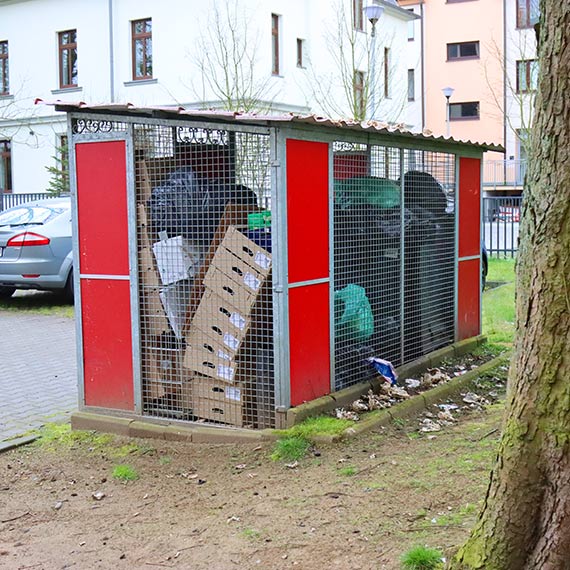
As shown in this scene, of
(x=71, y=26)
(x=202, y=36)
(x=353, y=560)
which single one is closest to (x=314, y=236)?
(x=353, y=560)

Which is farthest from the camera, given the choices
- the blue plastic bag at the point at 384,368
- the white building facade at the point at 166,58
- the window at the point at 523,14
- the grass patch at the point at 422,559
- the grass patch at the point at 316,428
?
the window at the point at 523,14

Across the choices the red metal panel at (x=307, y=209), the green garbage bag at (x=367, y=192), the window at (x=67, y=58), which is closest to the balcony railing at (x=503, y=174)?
the window at (x=67, y=58)

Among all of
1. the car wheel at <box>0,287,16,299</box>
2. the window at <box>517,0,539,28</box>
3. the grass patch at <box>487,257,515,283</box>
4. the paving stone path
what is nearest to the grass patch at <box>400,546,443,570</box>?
the paving stone path

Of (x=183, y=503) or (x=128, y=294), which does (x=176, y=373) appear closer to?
(x=128, y=294)

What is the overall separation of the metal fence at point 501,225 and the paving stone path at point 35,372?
10584mm

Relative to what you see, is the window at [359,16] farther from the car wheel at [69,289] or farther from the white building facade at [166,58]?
the car wheel at [69,289]

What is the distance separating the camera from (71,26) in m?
31.6

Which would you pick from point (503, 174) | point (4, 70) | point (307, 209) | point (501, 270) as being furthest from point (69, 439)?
point (503, 174)

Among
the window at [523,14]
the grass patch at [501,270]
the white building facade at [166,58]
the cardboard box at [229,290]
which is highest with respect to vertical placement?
the window at [523,14]

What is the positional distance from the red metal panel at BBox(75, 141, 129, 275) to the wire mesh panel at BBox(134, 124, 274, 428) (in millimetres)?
147

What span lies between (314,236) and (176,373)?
1.46 metres

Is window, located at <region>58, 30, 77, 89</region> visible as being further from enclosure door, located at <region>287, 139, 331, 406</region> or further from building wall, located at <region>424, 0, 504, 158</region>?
enclosure door, located at <region>287, 139, 331, 406</region>

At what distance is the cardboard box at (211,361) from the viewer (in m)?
6.24

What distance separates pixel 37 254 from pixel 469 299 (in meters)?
6.94
